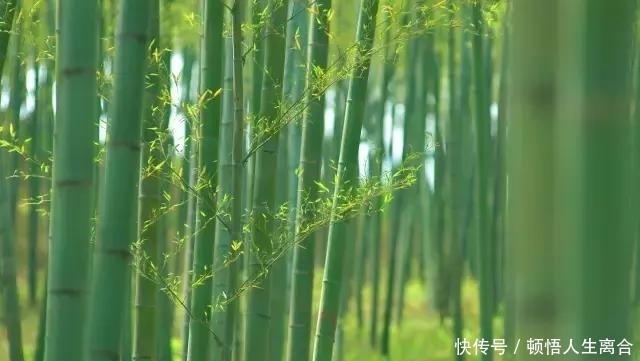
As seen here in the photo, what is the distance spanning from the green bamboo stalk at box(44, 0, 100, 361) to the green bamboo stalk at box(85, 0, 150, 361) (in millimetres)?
109

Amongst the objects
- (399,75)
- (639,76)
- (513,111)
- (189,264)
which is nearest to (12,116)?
(189,264)

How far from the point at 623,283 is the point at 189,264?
3110 mm

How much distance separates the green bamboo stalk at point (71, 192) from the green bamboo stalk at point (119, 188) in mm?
109

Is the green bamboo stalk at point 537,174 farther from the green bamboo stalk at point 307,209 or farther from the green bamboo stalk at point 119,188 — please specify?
the green bamboo stalk at point 307,209

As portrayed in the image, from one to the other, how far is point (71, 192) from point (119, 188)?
0.16m

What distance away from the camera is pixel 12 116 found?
5.59 meters

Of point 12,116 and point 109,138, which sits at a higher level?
point 12,116

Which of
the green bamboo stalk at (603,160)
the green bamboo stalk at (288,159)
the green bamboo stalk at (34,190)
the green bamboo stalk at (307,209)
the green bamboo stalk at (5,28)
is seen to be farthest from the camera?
the green bamboo stalk at (34,190)

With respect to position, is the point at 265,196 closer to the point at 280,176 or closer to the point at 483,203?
the point at 483,203

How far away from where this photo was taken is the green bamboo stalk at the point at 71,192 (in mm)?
1514

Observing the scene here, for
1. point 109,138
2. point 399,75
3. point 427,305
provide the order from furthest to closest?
point 399,75 → point 427,305 → point 109,138

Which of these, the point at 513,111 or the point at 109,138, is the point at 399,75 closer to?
the point at 109,138

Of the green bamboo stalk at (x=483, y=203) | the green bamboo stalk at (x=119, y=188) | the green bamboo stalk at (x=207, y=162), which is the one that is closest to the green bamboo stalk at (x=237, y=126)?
the green bamboo stalk at (x=207, y=162)

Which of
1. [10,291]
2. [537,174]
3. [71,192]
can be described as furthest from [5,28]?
[10,291]
